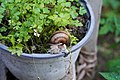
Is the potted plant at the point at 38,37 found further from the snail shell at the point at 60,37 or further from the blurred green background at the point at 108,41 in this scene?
the blurred green background at the point at 108,41

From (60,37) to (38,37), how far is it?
10cm

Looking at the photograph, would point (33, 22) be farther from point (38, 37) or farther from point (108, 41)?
point (108, 41)

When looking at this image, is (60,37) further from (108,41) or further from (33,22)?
(108,41)

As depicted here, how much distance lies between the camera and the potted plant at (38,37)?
50.9 inches

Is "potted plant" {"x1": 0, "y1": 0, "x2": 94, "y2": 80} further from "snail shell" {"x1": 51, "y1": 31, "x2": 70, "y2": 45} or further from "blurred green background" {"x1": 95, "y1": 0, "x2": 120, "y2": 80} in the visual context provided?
"blurred green background" {"x1": 95, "y1": 0, "x2": 120, "y2": 80}

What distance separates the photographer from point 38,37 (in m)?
1.36

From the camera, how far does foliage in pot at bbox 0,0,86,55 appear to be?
1.30m

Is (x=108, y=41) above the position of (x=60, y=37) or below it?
below

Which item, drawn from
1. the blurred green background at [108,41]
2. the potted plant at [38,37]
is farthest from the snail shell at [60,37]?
the blurred green background at [108,41]

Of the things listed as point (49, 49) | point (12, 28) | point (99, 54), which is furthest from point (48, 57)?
point (99, 54)

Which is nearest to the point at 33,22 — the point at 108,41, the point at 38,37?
the point at 38,37

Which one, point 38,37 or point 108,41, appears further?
point 108,41

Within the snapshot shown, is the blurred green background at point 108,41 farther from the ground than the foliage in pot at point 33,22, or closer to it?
closer to it

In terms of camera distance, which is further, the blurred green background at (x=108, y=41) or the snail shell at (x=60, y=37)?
the blurred green background at (x=108, y=41)
